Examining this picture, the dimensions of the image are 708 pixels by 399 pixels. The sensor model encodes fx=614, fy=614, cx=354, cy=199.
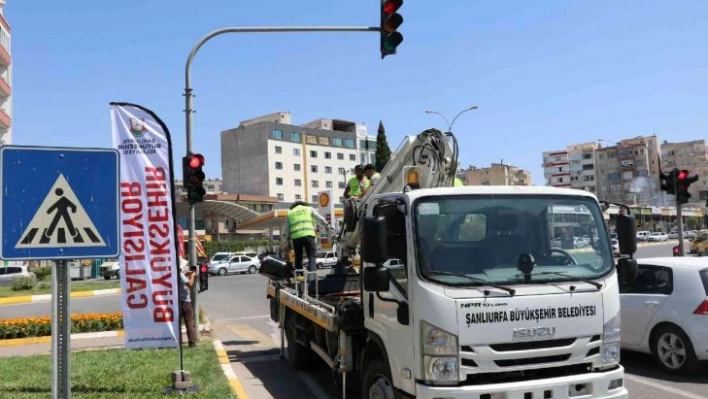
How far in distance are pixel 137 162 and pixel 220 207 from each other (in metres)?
63.9

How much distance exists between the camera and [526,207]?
5383 mm

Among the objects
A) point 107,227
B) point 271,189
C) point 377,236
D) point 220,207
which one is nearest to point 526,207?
point 377,236

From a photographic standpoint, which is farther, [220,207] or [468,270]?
[220,207]

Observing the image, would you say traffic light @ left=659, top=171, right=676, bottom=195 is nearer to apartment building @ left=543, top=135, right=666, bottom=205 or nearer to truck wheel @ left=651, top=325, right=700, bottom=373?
truck wheel @ left=651, top=325, right=700, bottom=373

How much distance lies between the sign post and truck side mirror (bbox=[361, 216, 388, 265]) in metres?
1.89

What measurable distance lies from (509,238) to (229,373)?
483 centimetres

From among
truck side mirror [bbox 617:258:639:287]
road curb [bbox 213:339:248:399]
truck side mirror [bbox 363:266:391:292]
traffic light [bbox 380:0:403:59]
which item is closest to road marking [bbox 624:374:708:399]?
truck side mirror [bbox 617:258:639:287]

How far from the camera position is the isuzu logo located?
471 cm

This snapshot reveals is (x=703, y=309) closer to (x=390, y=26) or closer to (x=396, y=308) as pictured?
(x=396, y=308)

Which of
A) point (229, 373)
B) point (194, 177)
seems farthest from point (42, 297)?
point (229, 373)

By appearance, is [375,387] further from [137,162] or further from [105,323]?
[105,323]

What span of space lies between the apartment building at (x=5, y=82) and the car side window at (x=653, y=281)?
5070 cm

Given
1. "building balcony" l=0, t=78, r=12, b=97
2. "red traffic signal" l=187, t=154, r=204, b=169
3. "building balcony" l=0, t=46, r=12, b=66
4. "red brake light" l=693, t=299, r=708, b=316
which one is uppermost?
"building balcony" l=0, t=46, r=12, b=66

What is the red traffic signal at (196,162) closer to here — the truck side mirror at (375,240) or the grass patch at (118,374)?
the grass patch at (118,374)
